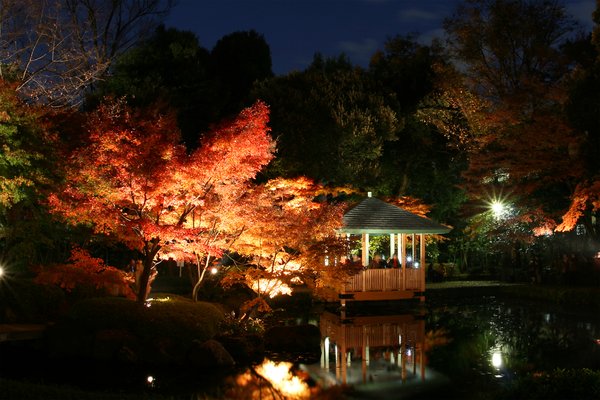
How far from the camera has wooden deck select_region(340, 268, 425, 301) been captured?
1962 centimetres

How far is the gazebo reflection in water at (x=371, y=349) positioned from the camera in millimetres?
11156

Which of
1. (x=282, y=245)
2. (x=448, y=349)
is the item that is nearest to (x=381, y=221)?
(x=282, y=245)

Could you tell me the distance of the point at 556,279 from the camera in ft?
77.1

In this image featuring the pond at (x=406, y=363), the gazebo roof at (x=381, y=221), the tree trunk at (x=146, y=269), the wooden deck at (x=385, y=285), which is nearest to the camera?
the pond at (x=406, y=363)

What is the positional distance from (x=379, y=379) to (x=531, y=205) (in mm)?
15666

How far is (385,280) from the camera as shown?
66.2ft

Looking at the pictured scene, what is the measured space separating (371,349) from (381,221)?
7287 millimetres

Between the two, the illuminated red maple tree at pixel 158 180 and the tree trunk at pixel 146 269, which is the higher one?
the illuminated red maple tree at pixel 158 180

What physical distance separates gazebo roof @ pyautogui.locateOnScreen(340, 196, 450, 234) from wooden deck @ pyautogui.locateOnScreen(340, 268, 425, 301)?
133cm

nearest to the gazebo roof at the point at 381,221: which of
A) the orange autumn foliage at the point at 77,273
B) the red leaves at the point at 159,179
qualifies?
the red leaves at the point at 159,179

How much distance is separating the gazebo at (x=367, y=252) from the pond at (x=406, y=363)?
1543 millimetres

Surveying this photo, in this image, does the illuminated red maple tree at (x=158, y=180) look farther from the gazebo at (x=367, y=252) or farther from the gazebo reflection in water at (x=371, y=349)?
the gazebo at (x=367, y=252)

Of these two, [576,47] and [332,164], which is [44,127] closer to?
[332,164]

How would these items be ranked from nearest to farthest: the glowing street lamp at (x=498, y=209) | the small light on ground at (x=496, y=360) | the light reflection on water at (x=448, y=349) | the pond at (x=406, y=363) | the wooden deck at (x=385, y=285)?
the pond at (x=406, y=363) → the light reflection on water at (x=448, y=349) → the small light on ground at (x=496, y=360) → the wooden deck at (x=385, y=285) → the glowing street lamp at (x=498, y=209)
